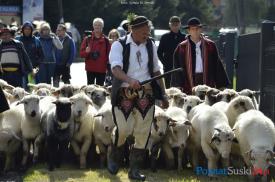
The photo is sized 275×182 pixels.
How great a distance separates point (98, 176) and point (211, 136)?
182 centimetres

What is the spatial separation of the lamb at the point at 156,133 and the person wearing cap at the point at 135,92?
0.78 metres

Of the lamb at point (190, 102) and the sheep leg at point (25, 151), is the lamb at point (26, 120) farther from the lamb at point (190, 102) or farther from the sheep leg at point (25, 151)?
the lamb at point (190, 102)

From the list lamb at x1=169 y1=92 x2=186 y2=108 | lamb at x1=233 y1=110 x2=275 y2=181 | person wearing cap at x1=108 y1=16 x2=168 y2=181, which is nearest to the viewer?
lamb at x1=233 y1=110 x2=275 y2=181

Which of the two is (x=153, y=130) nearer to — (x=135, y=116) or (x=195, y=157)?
(x=195, y=157)

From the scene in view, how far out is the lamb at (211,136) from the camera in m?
9.00

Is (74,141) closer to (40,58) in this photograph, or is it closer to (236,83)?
(40,58)

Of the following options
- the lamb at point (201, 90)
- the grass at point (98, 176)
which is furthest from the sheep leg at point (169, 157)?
the lamb at point (201, 90)

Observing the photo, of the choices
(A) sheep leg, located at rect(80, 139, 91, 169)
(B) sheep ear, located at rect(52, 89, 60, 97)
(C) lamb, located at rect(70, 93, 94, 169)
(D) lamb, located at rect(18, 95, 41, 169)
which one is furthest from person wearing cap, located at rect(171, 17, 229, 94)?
(D) lamb, located at rect(18, 95, 41, 169)

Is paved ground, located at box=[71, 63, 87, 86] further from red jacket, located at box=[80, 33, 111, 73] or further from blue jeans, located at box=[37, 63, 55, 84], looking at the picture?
red jacket, located at box=[80, 33, 111, 73]

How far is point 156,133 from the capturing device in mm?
9938

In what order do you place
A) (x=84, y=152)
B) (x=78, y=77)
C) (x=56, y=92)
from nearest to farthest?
(x=84, y=152) → (x=56, y=92) → (x=78, y=77)

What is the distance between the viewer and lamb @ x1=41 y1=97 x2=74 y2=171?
9.91 m

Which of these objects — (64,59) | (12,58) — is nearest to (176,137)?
(12,58)

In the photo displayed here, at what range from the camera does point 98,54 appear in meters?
14.1
